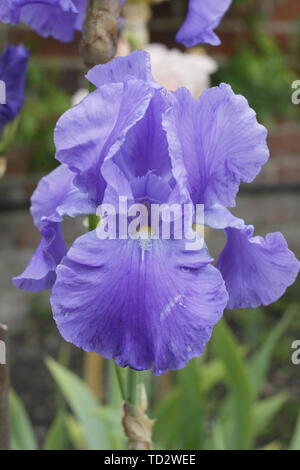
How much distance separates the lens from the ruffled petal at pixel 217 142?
482mm

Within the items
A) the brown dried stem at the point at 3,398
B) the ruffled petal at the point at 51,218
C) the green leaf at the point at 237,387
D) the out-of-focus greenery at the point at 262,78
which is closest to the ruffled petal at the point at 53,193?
the ruffled petal at the point at 51,218

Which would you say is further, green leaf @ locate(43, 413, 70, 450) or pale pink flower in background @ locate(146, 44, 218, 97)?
pale pink flower in background @ locate(146, 44, 218, 97)

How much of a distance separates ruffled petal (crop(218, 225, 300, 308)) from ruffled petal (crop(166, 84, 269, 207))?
0.04 metres

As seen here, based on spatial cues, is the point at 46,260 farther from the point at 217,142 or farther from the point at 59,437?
the point at 59,437

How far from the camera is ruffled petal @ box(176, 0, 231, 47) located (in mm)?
578

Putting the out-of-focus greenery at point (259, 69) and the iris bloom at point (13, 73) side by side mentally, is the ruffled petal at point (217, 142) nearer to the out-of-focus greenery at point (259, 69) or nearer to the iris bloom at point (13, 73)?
the iris bloom at point (13, 73)

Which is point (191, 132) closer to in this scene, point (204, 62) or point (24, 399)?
point (204, 62)

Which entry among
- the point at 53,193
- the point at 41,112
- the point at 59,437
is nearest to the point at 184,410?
the point at 59,437

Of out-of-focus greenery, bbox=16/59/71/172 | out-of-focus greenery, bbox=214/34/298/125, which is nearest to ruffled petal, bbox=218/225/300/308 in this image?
out-of-focus greenery, bbox=16/59/71/172

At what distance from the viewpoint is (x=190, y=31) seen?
1.92 ft

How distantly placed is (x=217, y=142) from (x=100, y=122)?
0.31ft

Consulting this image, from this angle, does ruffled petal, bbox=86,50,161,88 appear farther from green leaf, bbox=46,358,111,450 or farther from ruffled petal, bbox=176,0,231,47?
green leaf, bbox=46,358,111,450

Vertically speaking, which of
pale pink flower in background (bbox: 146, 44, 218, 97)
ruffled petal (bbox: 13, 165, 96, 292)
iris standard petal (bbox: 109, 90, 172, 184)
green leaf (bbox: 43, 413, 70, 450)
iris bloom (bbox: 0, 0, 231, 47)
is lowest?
green leaf (bbox: 43, 413, 70, 450)

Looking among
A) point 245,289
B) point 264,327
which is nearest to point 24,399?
Result: point 264,327
